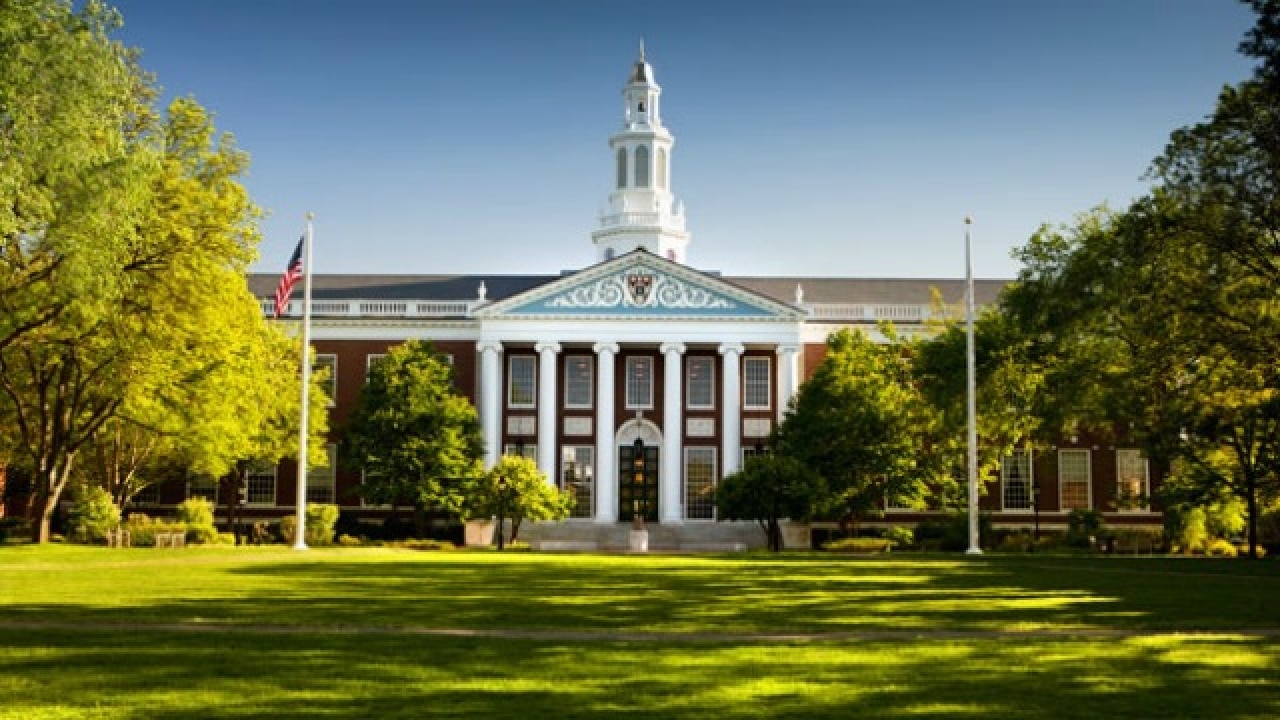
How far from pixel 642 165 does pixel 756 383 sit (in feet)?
56.4

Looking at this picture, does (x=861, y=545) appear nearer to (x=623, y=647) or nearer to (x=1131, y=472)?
(x=1131, y=472)

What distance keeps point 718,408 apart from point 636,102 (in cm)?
2082

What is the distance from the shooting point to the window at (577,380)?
2559 inches

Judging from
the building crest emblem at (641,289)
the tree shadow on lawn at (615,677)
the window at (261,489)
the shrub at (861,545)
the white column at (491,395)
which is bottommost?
the shrub at (861,545)

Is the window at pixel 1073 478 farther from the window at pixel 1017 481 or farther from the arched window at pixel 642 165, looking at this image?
the arched window at pixel 642 165

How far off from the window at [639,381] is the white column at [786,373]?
21.6 ft

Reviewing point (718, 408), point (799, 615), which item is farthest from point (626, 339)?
point (799, 615)

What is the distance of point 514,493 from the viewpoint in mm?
50156

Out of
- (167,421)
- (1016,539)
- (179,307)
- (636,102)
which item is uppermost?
(636,102)

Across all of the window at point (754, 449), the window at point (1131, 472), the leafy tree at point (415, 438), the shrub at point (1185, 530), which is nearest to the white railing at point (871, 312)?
the window at point (754, 449)

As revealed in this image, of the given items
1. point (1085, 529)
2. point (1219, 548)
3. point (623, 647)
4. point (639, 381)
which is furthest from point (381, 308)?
point (623, 647)

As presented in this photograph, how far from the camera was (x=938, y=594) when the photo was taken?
23.0 metres

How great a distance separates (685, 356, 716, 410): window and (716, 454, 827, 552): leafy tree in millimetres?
11851

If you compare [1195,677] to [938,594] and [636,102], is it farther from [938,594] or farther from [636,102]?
[636,102]
